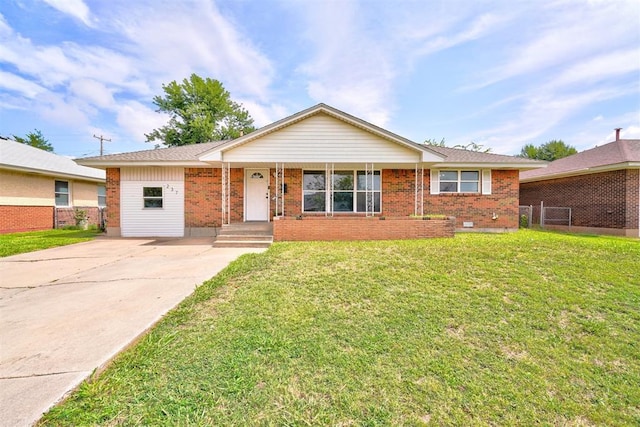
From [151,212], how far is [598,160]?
21143mm

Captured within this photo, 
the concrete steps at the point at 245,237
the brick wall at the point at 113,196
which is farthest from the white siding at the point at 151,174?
the concrete steps at the point at 245,237

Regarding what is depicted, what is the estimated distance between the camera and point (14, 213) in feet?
43.5

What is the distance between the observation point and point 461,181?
12102 mm

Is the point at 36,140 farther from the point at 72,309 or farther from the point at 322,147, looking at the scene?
the point at 72,309

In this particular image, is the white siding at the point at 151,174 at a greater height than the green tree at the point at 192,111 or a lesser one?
lesser

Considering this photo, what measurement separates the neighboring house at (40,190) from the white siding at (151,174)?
6.19 meters

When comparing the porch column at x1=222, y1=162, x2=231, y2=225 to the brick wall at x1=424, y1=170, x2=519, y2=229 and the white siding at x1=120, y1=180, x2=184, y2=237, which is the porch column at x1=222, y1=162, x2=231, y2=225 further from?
the brick wall at x1=424, y1=170, x2=519, y2=229

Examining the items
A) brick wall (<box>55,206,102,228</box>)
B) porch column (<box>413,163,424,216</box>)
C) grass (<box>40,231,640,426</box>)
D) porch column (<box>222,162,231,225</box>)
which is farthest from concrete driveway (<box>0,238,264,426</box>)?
brick wall (<box>55,206,102,228</box>)

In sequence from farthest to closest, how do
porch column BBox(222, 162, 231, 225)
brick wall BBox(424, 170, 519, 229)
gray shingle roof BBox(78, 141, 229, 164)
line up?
brick wall BBox(424, 170, 519, 229) < porch column BBox(222, 162, 231, 225) < gray shingle roof BBox(78, 141, 229, 164)

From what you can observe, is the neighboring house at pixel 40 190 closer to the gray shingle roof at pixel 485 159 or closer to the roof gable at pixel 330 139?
the roof gable at pixel 330 139

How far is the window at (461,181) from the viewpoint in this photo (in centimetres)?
1209

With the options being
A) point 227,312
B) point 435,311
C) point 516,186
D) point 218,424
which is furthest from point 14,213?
point 516,186

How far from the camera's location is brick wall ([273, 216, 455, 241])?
9219 mm

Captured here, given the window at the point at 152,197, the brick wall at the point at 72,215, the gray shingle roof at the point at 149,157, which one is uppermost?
the gray shingle roof at the point at 149,157
